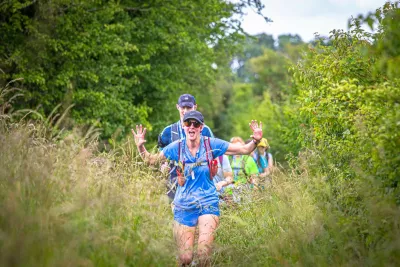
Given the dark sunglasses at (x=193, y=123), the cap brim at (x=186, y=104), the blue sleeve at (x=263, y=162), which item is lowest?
the dark sunglasses at (x=193, y=123)

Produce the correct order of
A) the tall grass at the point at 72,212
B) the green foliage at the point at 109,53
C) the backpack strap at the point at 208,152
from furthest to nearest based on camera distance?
the green foliage at the point at 109,53 → the backpack strap at the point at 208,152 → the tall grass at the point at 72,212

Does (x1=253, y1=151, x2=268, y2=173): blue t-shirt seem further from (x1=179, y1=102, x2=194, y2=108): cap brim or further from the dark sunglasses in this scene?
the dark sunglasses

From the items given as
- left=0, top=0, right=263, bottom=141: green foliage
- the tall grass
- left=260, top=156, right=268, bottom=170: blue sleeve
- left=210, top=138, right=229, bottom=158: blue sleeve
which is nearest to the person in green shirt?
left=260, top=156, right=268, bottom=170: blue sleeve

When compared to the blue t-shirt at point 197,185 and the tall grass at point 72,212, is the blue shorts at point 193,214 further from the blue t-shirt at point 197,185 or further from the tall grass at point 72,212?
the tall grass at point 72,212

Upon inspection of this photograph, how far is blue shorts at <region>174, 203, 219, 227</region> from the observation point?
25.6ft

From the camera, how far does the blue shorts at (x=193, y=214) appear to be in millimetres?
7797

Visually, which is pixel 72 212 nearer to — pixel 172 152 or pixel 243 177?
pixel 172 152

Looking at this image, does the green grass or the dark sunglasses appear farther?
the dark sunglasses

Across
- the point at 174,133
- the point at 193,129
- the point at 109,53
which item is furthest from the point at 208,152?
the point at 109,53

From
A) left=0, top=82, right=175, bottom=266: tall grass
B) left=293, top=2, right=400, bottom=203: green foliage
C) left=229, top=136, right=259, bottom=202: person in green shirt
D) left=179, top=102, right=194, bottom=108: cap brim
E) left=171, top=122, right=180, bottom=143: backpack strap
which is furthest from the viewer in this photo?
left=179, top=102, right=194, bottom=108: cap brim

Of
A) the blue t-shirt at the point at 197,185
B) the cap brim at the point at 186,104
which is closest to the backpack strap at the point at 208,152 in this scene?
the blue t-shirt at the point at 197,185

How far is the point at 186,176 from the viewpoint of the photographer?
7906 mm

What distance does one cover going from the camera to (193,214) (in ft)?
25.8

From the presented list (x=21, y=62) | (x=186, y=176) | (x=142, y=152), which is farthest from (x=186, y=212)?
(x=21, y=62)
